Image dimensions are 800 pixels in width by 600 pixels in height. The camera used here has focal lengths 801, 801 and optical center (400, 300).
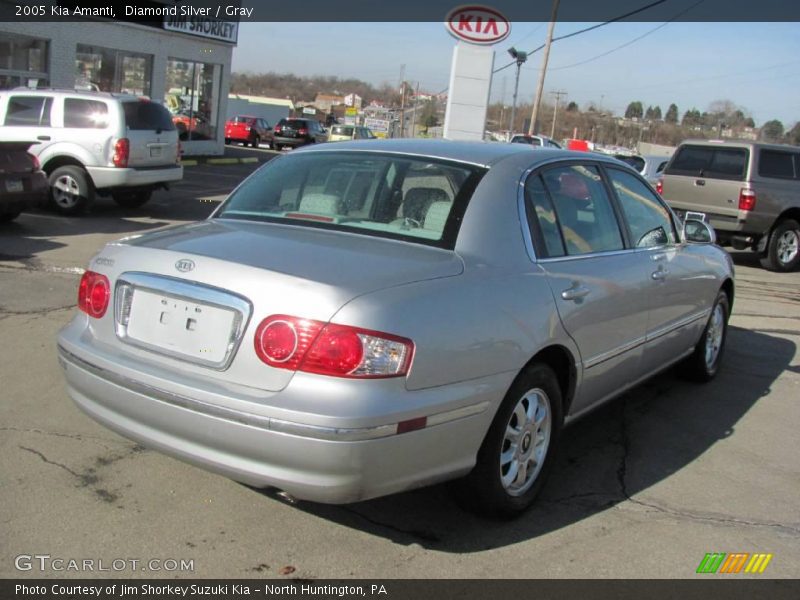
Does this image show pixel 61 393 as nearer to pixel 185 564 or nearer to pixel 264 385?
pixel 185 564

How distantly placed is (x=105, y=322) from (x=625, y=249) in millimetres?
2857

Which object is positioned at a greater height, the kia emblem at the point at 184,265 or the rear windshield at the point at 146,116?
the rear windshield at the point at 146,116

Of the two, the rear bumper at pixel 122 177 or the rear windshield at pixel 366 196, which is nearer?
the rear windshield at pixel 366 196

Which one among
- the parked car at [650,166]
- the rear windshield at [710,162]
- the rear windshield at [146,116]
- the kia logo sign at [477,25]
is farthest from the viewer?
the kia logo sign at [477,25]

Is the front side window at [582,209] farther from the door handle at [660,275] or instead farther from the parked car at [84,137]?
the parked car at [84,137]

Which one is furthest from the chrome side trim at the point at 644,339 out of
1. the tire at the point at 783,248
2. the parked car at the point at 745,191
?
the tire at the point at 783,248

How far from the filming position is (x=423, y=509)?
12.3 ft

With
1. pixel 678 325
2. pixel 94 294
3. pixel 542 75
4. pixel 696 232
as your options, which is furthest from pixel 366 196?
pixel 542 75

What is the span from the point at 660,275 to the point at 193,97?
2361cm

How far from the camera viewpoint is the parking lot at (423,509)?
3240mm

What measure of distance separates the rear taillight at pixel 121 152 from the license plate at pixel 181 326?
9.51m

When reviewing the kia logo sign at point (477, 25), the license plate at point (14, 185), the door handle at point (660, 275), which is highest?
the kia logo sign at point (477, 25)

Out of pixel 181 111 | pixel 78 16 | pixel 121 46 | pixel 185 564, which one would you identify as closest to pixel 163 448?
pixel 185 564

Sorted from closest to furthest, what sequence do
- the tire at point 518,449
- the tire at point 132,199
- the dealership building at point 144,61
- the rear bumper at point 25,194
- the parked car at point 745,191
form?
the tire at point 518,449, the rear bumper at point 25,194, the parked car at point 745,191, the tire at point 132,199, the dealership building at point 144,61
